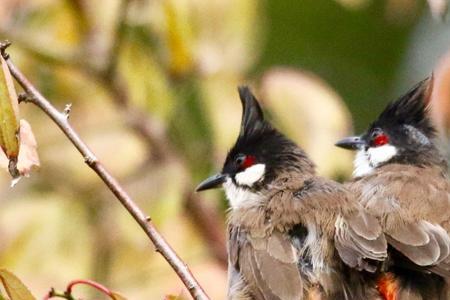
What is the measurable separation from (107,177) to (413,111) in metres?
1.82

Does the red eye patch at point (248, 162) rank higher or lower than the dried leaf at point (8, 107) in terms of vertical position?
lower

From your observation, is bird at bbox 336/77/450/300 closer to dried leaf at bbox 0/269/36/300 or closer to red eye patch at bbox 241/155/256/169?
red eye patch at bbox 241/155/256/169

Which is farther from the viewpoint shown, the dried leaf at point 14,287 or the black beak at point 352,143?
the black beak at point 352,143

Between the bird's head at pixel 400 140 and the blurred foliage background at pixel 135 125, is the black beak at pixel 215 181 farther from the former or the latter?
the bird's head at pixel 400 140

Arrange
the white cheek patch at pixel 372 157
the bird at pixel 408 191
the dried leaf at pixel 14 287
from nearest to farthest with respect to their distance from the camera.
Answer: the dried leaf at pixel 14 287, the bird at pixel 408 191, the white cheek patch at pixel 372 157

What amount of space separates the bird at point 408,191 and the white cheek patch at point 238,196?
301mm

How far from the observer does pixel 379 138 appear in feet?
15.6

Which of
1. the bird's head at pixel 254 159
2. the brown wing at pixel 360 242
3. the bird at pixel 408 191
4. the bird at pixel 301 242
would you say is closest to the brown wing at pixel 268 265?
the bird at pixel 301 242

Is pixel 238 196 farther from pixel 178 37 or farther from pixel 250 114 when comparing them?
pixel 178 37

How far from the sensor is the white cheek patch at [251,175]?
14.7 ft

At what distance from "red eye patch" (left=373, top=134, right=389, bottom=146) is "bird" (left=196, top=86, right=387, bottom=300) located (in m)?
0.43

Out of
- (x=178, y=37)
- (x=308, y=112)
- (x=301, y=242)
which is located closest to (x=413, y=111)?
(x=308, y=112)

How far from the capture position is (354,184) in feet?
14.3

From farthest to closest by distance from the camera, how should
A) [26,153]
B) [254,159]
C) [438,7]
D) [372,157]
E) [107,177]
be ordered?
1. [372,157]
2. [254,159]
3. [438,7]
4. [107,177]
5. [26,153]
